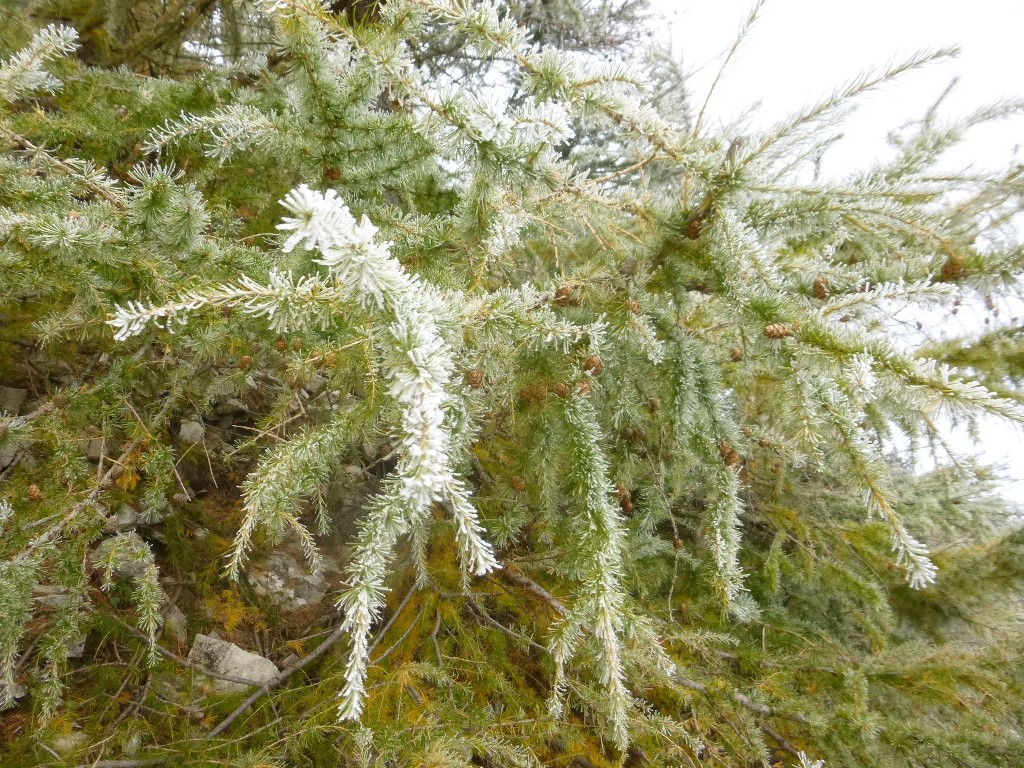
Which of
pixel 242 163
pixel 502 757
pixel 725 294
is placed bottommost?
pixel 502 757

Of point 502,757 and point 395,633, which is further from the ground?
point 395,633

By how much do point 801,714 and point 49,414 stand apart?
148 inches

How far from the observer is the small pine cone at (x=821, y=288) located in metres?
1.53

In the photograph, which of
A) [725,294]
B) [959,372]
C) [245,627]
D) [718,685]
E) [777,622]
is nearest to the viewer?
[725,294]

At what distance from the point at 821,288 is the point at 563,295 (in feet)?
2.72

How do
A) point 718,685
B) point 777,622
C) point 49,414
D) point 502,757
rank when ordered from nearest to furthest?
point 502,757 → point 49,414 → point 718,685 → point 777,622

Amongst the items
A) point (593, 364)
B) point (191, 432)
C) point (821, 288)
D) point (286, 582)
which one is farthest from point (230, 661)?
point (821, 288)

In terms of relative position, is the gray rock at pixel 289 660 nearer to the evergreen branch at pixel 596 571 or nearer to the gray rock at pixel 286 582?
the gray rock at pixel 286 582

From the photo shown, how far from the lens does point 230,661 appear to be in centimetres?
235

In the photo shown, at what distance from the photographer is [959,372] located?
5.30 feet

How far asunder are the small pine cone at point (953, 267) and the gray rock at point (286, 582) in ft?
10.4

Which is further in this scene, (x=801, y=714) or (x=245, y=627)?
(x=245, y=627)

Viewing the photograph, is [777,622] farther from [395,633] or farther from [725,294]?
[725,294]

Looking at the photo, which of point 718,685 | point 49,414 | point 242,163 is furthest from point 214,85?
point 718,685
